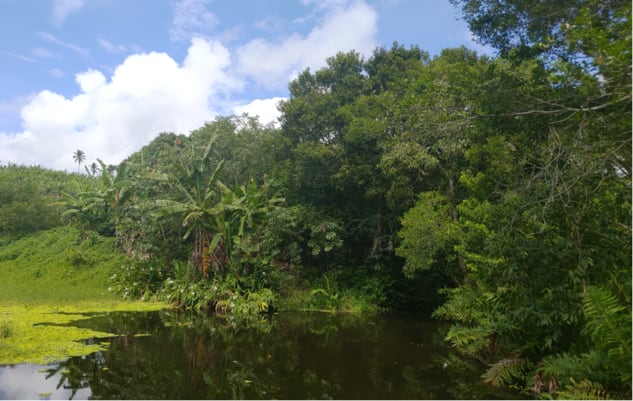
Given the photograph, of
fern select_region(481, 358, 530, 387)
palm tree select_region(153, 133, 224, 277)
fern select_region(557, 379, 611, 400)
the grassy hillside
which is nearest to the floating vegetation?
the grassy hillside

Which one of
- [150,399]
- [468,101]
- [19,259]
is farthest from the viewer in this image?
[19,259]

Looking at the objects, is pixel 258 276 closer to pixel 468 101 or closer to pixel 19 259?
pixel 468 101

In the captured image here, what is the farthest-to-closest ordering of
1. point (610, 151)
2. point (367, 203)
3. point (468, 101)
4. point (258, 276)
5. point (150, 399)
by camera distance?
point (367, 203) < point (258, 276) < point (468, 101) < point (150, 399) < point (610, 151)

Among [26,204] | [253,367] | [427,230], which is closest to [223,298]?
[253,367]

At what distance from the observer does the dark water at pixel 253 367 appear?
6.04 m

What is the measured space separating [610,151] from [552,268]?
1.95 m

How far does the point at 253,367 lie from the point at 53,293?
10.6 metres

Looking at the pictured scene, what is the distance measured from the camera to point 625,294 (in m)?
4.76

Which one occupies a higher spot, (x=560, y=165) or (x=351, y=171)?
(x=351, y=171)

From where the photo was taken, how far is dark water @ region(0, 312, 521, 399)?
6.04 m

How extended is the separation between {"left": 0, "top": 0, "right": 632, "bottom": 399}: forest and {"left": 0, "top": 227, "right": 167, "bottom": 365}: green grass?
939 mm

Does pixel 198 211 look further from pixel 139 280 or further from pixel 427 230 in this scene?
pixel 427 230

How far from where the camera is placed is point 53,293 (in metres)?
14.8

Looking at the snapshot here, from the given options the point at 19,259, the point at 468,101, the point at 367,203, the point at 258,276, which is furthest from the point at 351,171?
the point at 19,259
